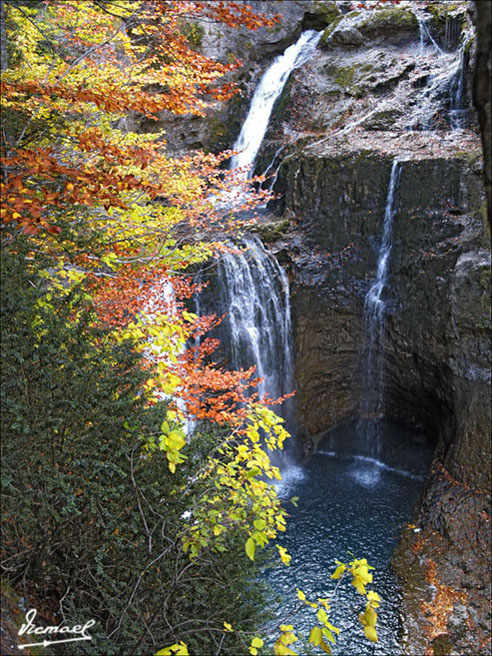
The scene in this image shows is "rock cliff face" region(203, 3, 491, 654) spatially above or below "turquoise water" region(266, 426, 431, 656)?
above

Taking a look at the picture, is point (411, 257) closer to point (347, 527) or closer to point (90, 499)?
point (347, 527)

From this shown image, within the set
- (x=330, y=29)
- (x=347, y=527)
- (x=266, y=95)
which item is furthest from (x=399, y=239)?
(x=330, y=29)

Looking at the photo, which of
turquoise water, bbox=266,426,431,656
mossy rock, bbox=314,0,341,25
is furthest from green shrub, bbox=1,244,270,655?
mossy rock, bbox=314,0,341,25

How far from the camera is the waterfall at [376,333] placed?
11148mm

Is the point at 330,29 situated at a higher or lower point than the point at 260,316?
higher

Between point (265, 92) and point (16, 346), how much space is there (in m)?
15.3

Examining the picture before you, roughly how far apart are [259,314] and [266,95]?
28.6 feet

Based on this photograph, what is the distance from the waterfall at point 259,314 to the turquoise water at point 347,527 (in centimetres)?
234

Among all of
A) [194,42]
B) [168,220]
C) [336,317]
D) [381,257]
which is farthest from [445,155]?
[194,42]

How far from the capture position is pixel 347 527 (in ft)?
30.3

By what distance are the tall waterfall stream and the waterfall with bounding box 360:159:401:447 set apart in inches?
1.0

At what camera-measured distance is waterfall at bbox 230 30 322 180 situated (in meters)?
15.1

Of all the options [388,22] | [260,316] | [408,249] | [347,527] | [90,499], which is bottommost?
[347,527]

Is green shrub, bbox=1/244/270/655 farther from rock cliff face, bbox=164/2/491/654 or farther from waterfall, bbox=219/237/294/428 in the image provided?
waterfall, bbox=219/237/294/428
